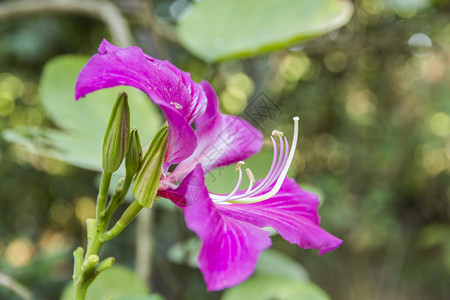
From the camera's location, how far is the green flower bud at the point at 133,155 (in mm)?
435

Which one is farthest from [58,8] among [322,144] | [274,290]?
[322,144]

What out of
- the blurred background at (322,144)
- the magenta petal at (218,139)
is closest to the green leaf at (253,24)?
the blurred background at (322,144)

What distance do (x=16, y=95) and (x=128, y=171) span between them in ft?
6.84

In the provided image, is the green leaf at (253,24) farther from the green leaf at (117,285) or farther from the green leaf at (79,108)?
the green leaf at (117,285)

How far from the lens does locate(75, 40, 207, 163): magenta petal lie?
1.32 ft

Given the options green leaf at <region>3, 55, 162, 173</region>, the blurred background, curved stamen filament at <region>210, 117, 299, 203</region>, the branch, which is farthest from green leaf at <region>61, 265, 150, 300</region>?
the branch

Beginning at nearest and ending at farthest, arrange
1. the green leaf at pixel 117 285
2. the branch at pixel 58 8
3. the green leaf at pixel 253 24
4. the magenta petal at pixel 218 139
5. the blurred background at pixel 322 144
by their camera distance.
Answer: the magenta petal at pixel 218 139, the green leaf at pixel 117 285, the green leaf at pixel 253 24, the branch at pixel 58 8, the blurred background at pixel 322 144

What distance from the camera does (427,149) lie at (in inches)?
130

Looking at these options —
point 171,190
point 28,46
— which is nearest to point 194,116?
point 171,190

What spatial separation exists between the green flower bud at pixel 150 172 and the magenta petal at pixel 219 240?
3cm

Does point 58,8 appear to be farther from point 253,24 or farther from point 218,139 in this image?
point 218,139

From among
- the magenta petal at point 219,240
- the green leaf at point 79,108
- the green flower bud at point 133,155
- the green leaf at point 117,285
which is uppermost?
the green flower bud at point 133,155

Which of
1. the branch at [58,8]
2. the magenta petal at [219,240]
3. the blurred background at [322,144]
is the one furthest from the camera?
the blurred background at [322,144]

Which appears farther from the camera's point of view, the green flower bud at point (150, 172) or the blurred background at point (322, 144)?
the blurred background at point (322, 144)
